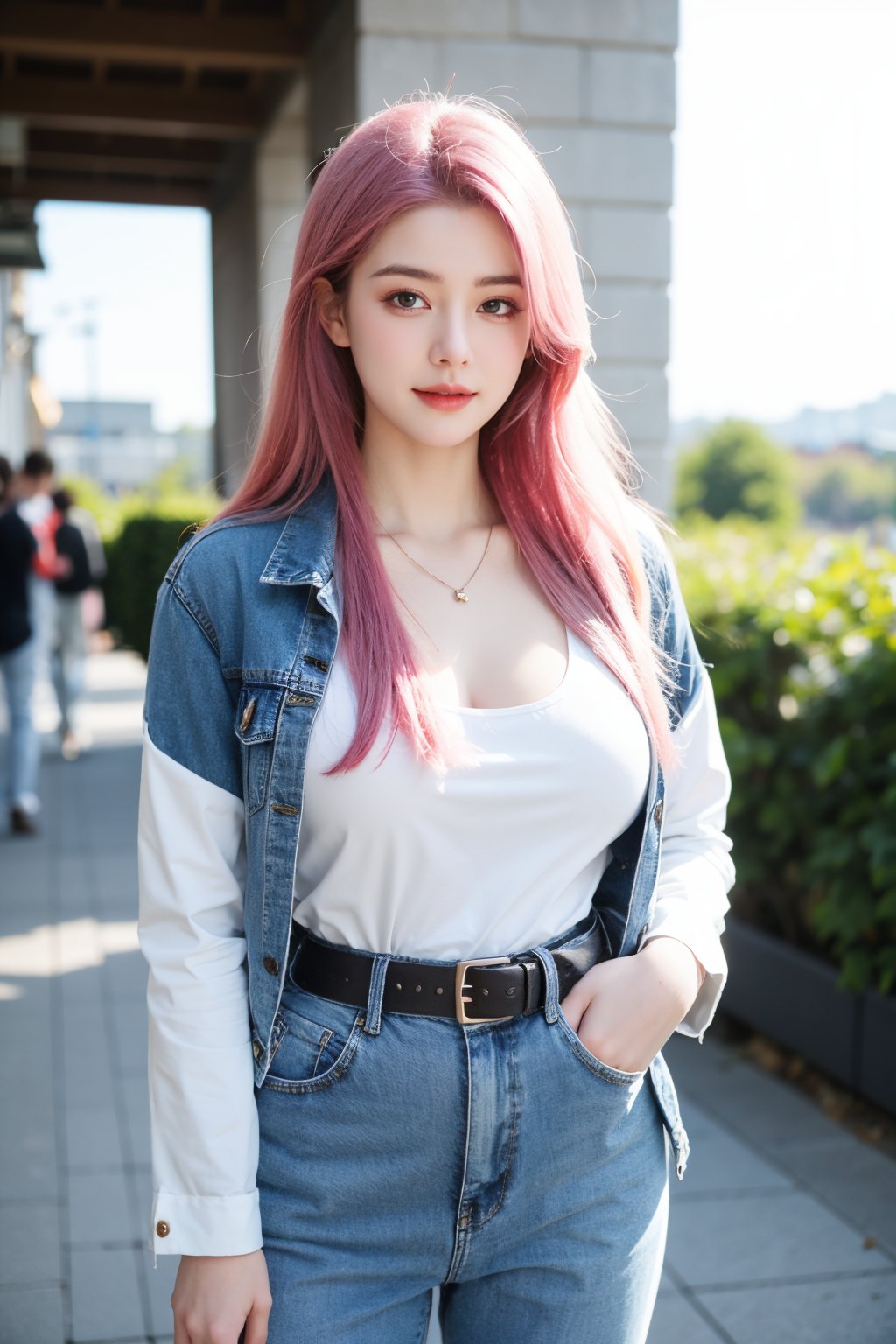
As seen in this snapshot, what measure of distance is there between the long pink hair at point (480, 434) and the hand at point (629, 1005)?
243 mm

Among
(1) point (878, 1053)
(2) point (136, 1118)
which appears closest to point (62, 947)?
(2) point (136, 1118)

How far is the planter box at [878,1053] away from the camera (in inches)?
138

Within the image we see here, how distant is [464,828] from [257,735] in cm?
24

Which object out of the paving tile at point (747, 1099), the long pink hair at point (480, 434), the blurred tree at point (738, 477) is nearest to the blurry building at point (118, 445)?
the paving tile at point (747, 1099)

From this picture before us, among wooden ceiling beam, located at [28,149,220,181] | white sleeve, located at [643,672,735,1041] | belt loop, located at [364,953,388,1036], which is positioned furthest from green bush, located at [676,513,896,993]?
wooden ceiling beam, located at [28,149,220,181]

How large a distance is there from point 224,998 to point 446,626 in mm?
482

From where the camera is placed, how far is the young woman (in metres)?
1.37

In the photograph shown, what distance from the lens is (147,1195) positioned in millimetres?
3250

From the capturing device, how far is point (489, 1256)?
1.43 meters

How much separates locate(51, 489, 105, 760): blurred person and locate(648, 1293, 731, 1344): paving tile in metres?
7.20

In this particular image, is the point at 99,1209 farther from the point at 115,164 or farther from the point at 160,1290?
the point at 115,164

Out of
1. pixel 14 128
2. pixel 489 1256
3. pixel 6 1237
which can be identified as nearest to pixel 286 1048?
pixel 489 1256

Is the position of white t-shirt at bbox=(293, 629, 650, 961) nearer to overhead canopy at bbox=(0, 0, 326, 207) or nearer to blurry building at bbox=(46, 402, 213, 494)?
overhead canopy at bbox=(0, 0, 326, 207)

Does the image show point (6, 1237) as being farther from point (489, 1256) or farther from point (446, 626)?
point (446, 626)
